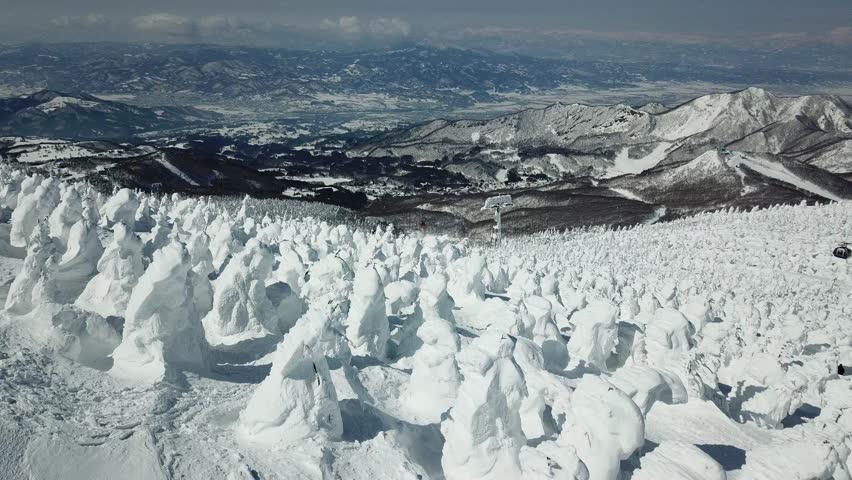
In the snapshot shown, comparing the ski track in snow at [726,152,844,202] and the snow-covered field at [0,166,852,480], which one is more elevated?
the snow-covered field at [0,166,852,480]

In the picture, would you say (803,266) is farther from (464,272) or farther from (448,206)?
(448,206)

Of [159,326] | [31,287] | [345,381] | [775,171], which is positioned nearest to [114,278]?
[31,287]

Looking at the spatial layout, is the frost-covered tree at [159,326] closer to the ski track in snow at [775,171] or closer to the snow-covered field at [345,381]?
the snow-covered field at [345,381]

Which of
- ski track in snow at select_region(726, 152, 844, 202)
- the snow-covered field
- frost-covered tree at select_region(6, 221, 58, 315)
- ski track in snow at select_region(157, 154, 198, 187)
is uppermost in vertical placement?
frost-covered tree at select_region(6, 221, 58, 315)

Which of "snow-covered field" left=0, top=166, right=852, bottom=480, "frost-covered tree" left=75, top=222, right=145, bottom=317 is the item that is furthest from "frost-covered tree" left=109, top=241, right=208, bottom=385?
"frost-covered tree" left=75, top=222, right=145, bottom=317

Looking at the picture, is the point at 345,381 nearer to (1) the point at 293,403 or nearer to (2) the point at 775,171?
(1) the point at 293,403

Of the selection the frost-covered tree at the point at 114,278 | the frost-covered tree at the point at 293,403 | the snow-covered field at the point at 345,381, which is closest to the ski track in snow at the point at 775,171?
the snow-covered field at the point at 345,381

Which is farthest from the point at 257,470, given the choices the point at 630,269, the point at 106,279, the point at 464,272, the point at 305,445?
the point at 630,269

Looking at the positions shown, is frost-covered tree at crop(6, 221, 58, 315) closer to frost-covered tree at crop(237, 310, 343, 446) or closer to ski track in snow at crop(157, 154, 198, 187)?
frost-covered tree at crop(237, 310, 343, 446)
